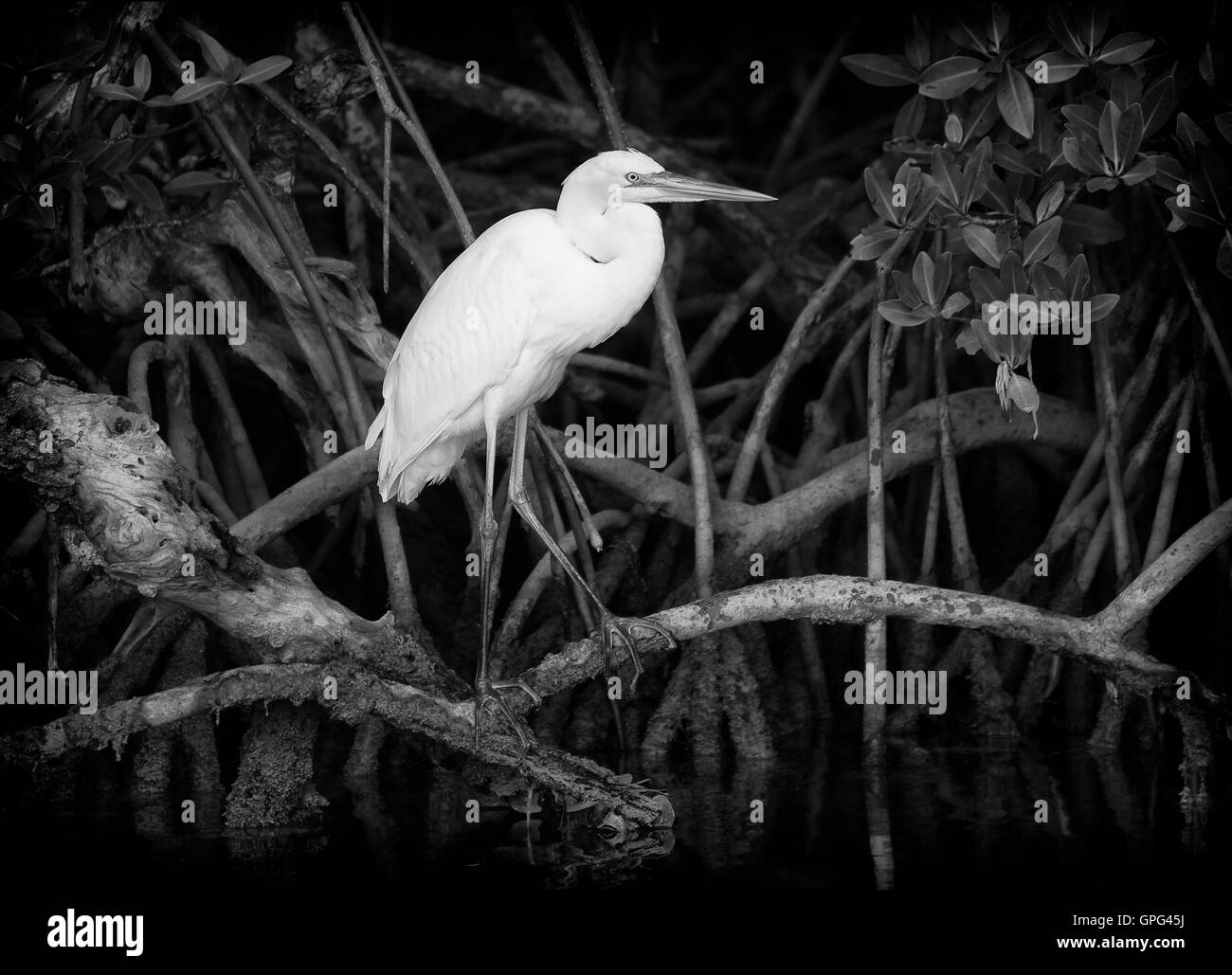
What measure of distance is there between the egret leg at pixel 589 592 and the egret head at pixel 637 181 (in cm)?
85

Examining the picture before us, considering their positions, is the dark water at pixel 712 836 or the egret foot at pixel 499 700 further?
the egret foot at pixel 499 700

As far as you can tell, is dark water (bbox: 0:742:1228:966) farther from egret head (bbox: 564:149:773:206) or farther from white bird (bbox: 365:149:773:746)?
egret head (bbox: 564:149:773:206)

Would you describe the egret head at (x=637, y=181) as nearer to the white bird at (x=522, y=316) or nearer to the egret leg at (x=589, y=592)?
the white bird at (x=522, y=316)

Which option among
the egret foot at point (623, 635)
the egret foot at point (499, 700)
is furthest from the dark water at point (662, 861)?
the egret foot at point (623, 635)

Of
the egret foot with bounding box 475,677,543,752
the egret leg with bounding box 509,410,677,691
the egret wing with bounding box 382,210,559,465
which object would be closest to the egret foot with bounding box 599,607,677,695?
the egret leg with bounding box 509,410,677,691

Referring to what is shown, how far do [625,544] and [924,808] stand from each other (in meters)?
1.55

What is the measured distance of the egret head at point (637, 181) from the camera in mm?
3801

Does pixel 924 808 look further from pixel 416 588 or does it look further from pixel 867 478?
pixel 416 588

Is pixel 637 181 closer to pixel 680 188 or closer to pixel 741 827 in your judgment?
pixel 680 188

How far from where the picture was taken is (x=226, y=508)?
500 centimetres

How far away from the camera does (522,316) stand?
13.2 feet

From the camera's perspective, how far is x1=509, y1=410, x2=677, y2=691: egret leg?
3.95 metres

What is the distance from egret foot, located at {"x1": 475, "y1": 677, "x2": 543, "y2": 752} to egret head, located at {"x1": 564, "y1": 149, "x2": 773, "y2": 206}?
4.55ft

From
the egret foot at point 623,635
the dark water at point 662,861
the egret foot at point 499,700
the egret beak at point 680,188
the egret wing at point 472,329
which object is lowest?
the dark water at point 662,861
